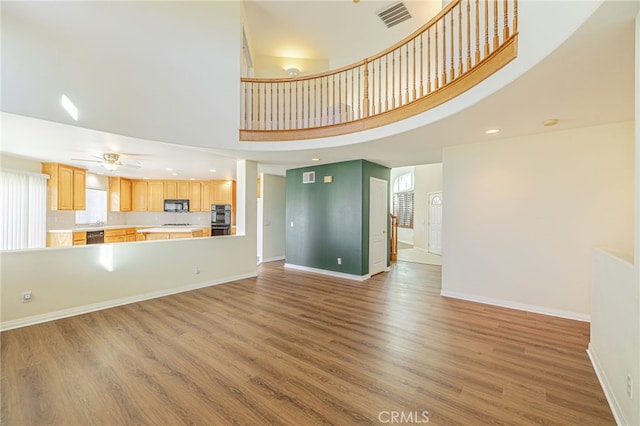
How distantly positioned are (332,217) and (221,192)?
4.34 metres

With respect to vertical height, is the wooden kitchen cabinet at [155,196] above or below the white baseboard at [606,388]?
above

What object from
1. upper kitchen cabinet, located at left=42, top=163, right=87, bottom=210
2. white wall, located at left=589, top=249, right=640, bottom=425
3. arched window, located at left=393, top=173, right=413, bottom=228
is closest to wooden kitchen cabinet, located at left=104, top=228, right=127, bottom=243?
upper kitchen cabinet, located at left=42, top=163, right=87, bottom=210

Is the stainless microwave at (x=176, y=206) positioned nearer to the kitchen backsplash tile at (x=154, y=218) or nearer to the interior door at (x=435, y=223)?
the kitchen backsplash tile at (x=154, y=218)

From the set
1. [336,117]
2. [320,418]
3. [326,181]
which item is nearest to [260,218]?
[326,181]

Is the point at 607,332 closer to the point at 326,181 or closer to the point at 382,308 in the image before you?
the point at 382,308

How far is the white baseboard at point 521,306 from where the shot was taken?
327cm

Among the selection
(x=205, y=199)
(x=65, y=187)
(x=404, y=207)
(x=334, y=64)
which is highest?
(x=334, y=64)

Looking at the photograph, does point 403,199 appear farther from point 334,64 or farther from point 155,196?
point 155,196

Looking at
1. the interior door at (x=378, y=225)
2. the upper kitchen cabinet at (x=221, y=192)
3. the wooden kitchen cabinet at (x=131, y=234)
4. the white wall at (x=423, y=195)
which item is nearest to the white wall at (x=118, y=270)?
the interior door at (x=378, y=225)

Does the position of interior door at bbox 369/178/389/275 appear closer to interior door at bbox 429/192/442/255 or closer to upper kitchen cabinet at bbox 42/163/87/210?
interior door at bbox 429/192/442/255

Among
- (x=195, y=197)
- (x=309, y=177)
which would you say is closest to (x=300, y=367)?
(x=309, y=177)

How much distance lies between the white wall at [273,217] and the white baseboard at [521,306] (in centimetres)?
468

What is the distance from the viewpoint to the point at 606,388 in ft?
6.29

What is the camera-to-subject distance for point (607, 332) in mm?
2000
